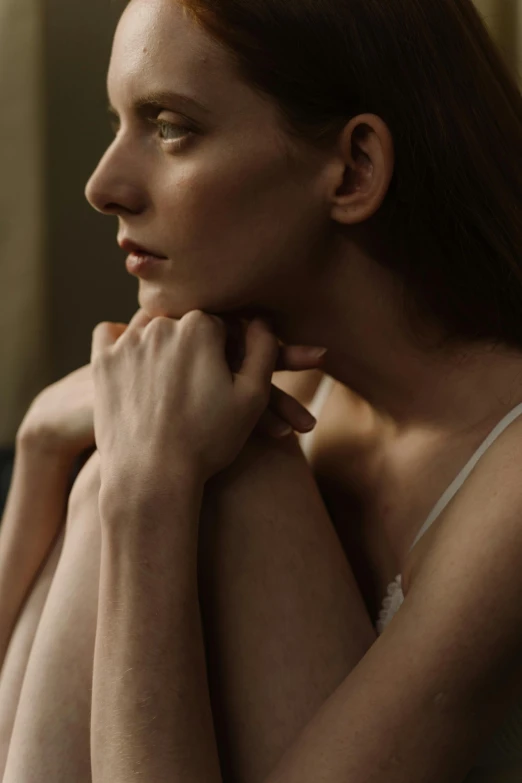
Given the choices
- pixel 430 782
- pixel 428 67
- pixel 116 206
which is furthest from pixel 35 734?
pixel 428 67

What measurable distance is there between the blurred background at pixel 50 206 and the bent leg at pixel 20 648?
43cm

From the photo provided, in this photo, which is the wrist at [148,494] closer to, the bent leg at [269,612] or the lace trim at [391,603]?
the bent leg at [269,612]

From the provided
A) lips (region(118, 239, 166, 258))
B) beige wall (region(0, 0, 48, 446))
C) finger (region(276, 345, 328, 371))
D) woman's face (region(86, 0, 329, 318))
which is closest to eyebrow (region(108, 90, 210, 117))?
woman's face (region(86, 0, 329, 318))

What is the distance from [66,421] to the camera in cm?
107

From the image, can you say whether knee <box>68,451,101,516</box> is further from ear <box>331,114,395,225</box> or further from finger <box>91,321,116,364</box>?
ear <box>331,114,395,225</box>

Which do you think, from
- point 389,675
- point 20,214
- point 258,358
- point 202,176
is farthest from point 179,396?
point 20,214

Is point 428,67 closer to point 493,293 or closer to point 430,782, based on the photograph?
point 493,293

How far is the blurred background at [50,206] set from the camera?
150 centimetres

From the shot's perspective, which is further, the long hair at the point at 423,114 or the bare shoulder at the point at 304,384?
the bare shoulder at the point at 304,384

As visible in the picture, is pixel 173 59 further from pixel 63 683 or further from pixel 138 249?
pixel 63 683

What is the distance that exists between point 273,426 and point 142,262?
190 mm

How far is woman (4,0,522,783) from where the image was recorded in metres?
0.78

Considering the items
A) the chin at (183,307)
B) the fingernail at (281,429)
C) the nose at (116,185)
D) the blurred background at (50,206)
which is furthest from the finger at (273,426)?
the blurred background at (50,206)

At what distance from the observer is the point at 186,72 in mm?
879
